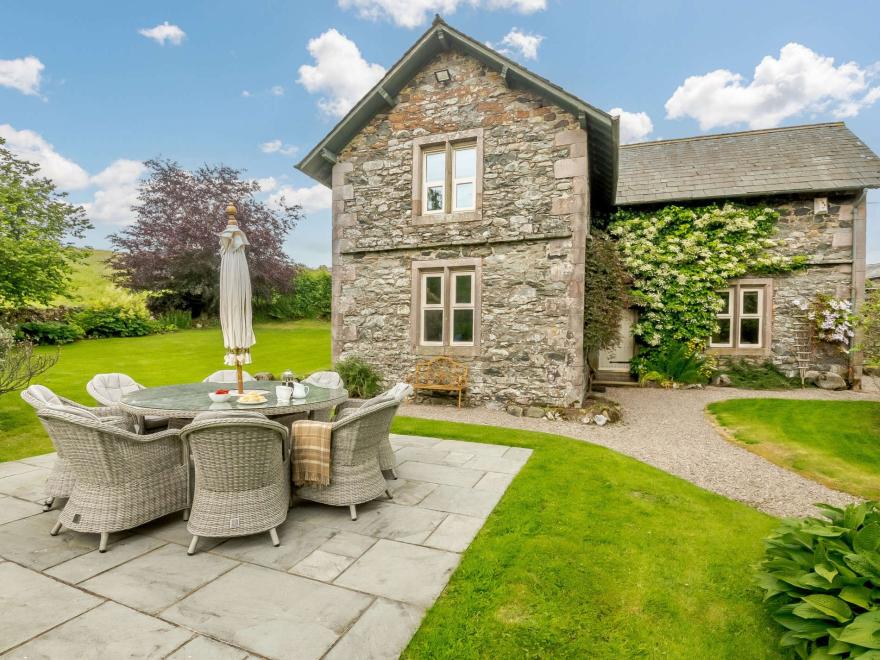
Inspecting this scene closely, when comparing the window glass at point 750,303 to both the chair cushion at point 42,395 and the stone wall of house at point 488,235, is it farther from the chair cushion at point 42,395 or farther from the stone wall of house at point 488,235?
the chair cushion at point 42,395

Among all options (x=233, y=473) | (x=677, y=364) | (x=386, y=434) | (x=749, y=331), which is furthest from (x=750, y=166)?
(x=233, y=473)

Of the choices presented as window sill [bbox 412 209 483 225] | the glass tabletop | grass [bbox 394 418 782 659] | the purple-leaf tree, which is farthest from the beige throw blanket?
the purple-leaf tree

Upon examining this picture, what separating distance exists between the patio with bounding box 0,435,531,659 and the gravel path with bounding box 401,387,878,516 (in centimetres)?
294

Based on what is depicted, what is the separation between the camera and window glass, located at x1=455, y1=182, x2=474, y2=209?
865 cm

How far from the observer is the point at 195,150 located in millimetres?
20359

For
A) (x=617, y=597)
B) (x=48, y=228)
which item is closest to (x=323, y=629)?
(x=617, y=597)

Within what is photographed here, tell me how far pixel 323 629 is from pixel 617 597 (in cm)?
178

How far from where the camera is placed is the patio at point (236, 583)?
2152 millimetres

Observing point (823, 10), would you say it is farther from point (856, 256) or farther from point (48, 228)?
point (48, 228)

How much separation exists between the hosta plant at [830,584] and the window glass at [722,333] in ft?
33.1

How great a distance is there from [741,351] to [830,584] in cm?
1083

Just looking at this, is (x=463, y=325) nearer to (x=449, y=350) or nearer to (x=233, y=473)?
(x=449, y=350)

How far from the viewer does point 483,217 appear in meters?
8.40

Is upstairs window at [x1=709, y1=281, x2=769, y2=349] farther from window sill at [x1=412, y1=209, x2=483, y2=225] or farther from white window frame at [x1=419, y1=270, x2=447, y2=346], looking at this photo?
white window frame at [x1=419, y1=270, x2=447, y2=346]
